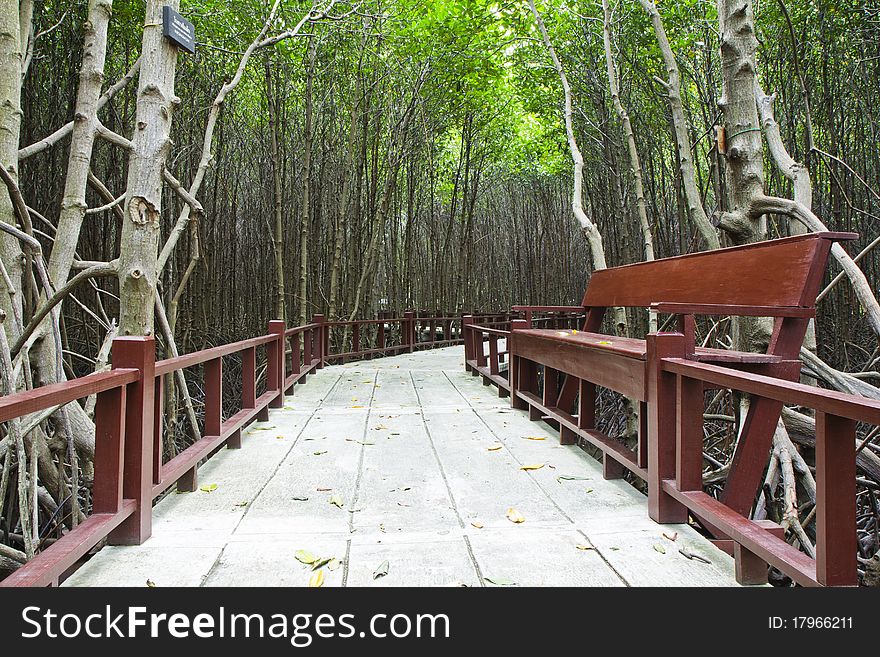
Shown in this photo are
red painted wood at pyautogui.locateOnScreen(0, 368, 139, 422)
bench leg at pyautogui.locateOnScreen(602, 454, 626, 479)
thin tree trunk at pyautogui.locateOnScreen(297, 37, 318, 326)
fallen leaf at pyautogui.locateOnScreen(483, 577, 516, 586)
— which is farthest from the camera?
thin tree trunk at pyautogui.locateOnScreen(297, 37, 318, 326)

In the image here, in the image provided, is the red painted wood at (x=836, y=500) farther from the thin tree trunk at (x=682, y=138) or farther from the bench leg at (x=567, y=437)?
the thin tree trunk at (x=682, y=138)

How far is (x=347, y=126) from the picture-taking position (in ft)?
27.2

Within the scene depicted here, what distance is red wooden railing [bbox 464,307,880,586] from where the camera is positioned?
104cm

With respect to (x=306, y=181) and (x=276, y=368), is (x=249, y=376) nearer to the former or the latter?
(x=276, y=368)

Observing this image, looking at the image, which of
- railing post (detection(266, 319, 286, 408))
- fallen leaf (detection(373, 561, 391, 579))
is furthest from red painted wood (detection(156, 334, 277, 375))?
railing post (detection(266, 319, 286, 408))

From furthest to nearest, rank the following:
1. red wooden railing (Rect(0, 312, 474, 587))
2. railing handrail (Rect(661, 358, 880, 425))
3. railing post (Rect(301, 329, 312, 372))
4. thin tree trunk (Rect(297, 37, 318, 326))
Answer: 1. thin tree trunk (Rect(297, 37, 318, 326))
2. railing post (Rect(301, 329, 312, 372))
3. red wooden railing (Rect(0, 312, 474, 587))
4. railing handrail (Rect(661, 358, 880, 425))

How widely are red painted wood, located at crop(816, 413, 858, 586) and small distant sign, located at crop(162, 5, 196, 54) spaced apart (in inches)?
96.8

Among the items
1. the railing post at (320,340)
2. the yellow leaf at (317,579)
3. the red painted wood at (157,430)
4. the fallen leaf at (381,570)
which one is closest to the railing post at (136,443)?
the red painted wood at (157,430)

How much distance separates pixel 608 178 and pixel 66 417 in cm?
766

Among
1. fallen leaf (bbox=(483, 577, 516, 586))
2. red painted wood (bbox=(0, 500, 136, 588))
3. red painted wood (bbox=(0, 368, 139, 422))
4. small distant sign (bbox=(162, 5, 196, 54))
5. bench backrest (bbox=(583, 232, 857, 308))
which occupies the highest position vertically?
small distant sign (bbox=(162, 5, 196, 54))

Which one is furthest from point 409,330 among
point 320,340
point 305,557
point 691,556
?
point 691,556

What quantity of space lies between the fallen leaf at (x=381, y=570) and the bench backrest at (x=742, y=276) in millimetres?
1372

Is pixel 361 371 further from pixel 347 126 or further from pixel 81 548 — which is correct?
pixel 81 548

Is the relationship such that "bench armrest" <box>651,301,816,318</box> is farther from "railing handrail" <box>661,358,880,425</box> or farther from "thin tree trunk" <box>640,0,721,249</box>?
"thin tree trunk" <box>640,0,721,249</box>
